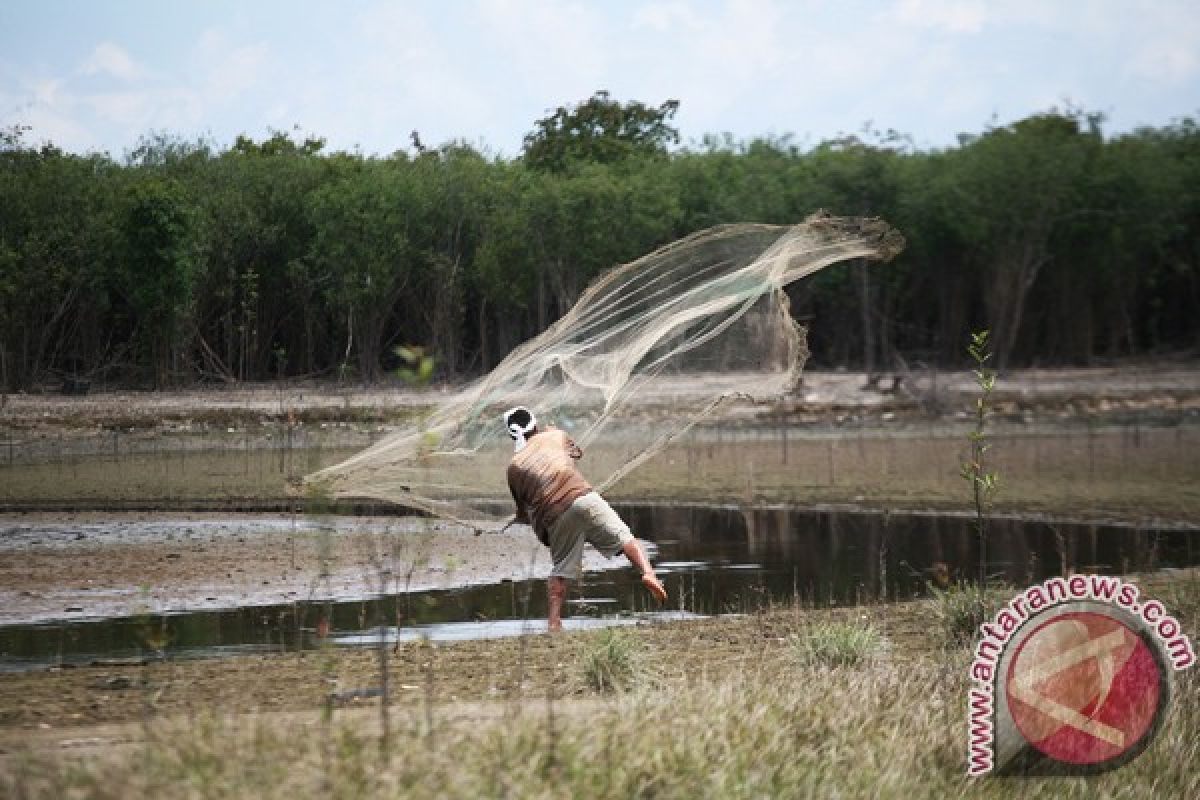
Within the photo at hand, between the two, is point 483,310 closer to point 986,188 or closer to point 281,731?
point 986,188

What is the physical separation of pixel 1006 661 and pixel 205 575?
10.7 metres

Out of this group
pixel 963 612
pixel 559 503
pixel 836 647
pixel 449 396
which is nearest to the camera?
pixel 836 647

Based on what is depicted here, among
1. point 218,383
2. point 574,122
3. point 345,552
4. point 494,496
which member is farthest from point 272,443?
point 574,122

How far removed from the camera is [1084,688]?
938cm

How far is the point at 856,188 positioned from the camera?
48.1 m

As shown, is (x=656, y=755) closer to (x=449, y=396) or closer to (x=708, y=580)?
(x=708, y=580)

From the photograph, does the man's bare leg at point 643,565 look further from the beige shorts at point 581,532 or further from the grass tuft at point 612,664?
the grass tuft at point 612,664

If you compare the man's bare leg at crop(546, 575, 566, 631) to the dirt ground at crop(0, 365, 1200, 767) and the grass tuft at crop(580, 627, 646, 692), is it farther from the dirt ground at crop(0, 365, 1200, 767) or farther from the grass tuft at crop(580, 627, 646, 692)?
the grass tuft at crop(580, 627, 646, 692)

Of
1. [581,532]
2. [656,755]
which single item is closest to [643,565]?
[581,532]

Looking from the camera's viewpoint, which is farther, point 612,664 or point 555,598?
point 555,598

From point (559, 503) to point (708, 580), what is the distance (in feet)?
15.7

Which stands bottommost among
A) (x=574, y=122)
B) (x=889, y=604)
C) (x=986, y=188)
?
(x=889, y=604)

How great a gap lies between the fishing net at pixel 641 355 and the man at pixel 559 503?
21.4 inches

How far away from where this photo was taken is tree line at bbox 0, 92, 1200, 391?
4069 centimetres
